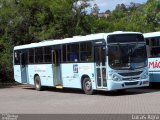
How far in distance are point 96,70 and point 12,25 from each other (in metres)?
17.8

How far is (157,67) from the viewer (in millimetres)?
22062

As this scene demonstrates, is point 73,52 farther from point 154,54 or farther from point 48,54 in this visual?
point 154,54

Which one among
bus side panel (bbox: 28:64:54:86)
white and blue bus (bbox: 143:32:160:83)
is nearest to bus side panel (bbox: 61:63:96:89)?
bus side panel (bbox: 28:64:54:86)

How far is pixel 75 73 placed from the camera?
22000 mm

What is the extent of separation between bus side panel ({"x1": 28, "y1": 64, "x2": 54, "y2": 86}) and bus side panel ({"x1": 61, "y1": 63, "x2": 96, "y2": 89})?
1500 millimetres

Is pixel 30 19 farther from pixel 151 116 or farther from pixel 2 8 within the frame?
pixel 151 116

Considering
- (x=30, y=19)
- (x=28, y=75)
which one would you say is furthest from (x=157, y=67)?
(x=30, y=19)

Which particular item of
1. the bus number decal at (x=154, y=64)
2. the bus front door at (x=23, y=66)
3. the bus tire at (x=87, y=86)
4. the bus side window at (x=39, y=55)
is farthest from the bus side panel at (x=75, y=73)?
the bus front door at (x=23, y=66)

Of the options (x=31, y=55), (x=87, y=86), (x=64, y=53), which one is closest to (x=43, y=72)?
(x=31, y=55)

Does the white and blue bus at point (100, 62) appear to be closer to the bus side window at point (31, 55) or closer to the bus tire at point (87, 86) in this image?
the bus tire at point (87, 86)

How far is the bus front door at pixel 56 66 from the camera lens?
77.8ft

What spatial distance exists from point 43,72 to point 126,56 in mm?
7099

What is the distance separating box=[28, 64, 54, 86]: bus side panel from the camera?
24611 mm

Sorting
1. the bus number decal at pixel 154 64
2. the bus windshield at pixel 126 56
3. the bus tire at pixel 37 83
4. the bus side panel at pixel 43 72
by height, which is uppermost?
the bus windshield at pixel 126 56
